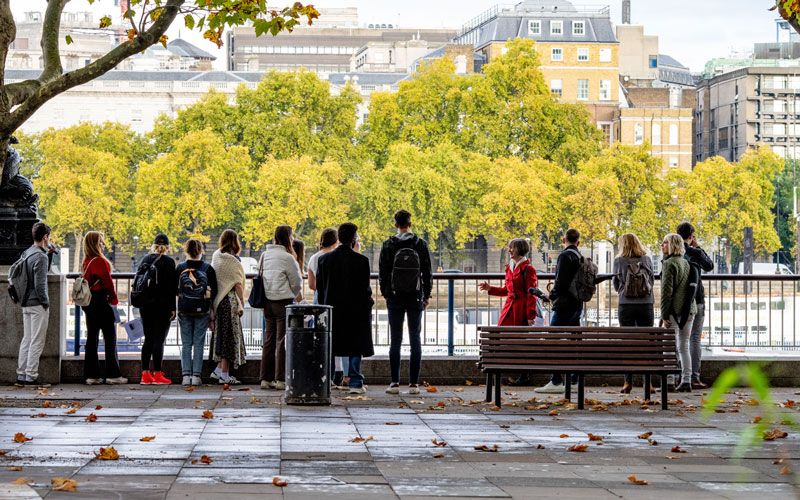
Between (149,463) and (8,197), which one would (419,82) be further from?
(149,463)

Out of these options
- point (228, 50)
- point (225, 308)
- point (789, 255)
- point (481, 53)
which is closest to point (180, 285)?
point (225, 308)

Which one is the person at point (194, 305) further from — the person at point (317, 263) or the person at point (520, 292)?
the person at point (520, 292)

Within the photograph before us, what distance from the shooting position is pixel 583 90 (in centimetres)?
10375

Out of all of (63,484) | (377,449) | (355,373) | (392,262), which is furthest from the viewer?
(355,373)

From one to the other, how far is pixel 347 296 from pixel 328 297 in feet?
0.65

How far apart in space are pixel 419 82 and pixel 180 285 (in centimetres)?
6189

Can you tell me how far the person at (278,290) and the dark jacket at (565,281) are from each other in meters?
2.82

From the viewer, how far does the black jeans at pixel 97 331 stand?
43.2 ft

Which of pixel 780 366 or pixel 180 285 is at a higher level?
pixel 180 285

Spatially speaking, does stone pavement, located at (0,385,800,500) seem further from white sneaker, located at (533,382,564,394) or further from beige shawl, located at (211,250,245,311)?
beige shawl, located at (211,250,245,311)

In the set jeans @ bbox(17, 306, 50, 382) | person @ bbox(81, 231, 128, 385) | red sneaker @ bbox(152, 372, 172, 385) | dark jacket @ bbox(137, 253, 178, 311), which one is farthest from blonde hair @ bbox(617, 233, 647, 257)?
jeans @ bbox(17, 306, 50, 382)

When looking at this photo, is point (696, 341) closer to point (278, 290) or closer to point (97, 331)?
point (278, 290)

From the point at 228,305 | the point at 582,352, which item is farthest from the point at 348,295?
the point at 582,352

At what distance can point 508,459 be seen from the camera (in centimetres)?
791
